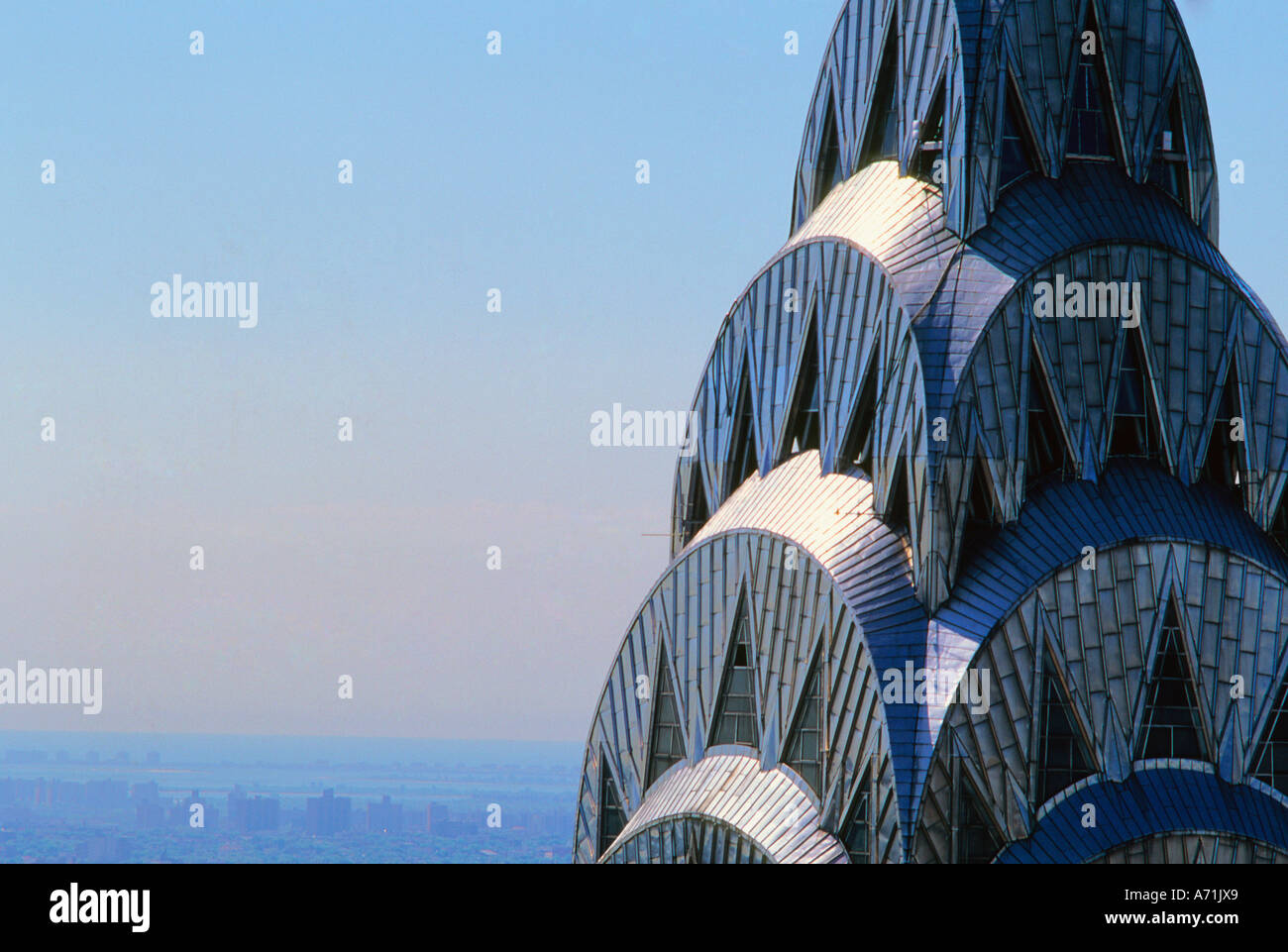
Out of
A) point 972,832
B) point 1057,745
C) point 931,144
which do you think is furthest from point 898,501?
point 931,144

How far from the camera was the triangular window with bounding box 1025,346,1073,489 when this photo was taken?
7600cm

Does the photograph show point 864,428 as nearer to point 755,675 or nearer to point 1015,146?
point 755,675

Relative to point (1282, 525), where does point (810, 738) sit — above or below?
below

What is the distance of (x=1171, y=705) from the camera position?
7369 centimetres

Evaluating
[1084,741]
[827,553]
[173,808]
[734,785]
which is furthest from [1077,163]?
[173,808]

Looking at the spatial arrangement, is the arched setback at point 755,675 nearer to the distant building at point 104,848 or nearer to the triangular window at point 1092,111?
the triangular window at point 1092,111

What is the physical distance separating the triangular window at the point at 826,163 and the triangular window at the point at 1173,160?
18032mm

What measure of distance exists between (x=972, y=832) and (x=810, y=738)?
1036 centimetres

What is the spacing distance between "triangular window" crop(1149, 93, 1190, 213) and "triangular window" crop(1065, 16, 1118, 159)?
232cm

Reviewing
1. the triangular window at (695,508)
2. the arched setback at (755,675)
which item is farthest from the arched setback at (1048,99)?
the triangular window at (695,508)

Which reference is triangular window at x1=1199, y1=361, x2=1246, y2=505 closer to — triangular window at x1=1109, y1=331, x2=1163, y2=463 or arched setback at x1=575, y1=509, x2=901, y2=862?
triangular window at x1=1109, y1=331, x2=1163, y2=463

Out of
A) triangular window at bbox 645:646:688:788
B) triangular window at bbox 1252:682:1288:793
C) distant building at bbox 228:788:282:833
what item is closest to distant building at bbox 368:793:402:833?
distant building at bbox 228:788:282:833
